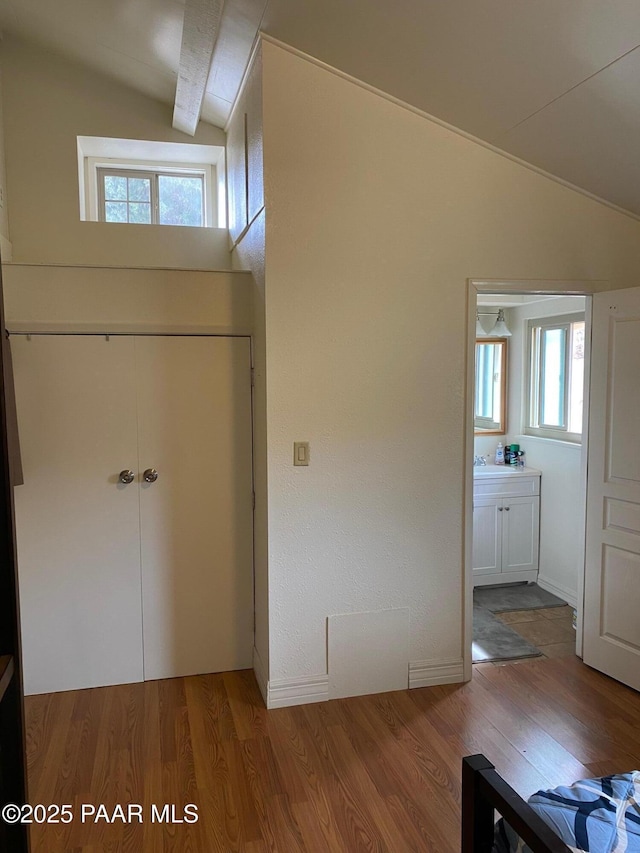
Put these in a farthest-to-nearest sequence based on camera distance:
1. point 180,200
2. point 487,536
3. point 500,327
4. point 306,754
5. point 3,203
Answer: point 500,327
point 487,536
point 180,200
point 3,203
point 306,754

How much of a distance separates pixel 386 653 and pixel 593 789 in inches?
62.6

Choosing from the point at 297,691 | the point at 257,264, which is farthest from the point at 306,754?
the point at 257,264

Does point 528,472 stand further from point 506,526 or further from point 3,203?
point 3,203

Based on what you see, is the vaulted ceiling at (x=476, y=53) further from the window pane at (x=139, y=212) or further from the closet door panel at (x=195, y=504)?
the closet door panel at (x=195, y=504)

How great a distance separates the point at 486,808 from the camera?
1.27m

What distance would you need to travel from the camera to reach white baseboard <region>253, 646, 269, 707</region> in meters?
2.77

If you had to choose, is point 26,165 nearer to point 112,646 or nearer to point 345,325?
point 345,325

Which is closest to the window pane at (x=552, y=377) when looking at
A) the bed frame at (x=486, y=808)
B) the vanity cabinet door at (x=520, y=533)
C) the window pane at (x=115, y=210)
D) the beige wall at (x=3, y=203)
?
the vanity cabinet door at (x=520, y=533)

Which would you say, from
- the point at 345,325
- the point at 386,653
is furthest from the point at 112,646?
the point at 345,325

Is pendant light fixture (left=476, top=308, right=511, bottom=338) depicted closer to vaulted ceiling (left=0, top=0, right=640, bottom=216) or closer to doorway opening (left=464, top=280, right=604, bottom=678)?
doorway opening (left=464, top=280, right=604, bottom=678)

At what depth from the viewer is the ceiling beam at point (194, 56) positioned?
2.46 metres

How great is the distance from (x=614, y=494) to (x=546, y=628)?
3.68ft

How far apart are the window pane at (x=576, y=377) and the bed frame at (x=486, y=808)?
3.18 metres

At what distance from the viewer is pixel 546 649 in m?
3.35
